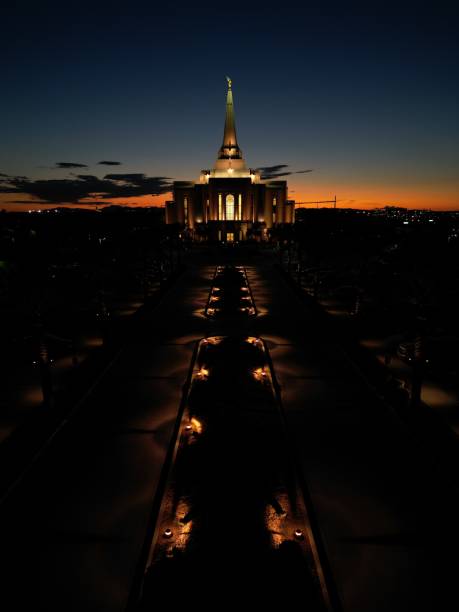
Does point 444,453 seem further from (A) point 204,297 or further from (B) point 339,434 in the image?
(A) point 204,297

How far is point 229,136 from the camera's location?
303ft

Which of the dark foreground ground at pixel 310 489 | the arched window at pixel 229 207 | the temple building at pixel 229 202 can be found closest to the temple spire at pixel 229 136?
the temple building at pixel 229 202

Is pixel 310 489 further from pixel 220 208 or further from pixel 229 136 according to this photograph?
pixel 229 136

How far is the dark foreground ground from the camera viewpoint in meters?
6.85

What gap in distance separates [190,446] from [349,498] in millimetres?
4085

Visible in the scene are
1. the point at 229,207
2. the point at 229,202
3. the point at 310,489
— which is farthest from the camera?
the point at 229,207

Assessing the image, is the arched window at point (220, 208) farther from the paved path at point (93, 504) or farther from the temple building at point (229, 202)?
the paved path at point (93, 504)

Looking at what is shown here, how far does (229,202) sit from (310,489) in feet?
256

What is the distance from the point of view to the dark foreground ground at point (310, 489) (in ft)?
22.5

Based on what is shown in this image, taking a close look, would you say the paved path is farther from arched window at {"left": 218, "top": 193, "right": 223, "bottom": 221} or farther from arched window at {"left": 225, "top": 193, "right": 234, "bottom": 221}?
arched window at {"left": 225, "top": 193, "right": 234, "bottom": 221}

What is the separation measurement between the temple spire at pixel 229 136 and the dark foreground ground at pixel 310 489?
84824 mm

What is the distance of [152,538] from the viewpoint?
758cm

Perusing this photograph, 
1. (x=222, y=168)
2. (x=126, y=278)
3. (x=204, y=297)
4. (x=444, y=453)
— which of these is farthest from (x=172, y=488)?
(x=222, y=168)

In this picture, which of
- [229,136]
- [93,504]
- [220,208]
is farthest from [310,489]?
[229,136]
